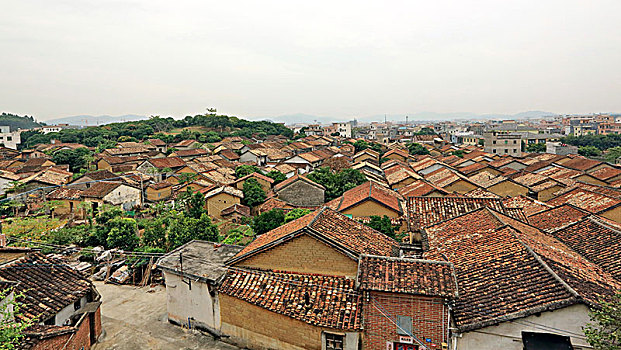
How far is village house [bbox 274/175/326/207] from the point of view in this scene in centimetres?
3550

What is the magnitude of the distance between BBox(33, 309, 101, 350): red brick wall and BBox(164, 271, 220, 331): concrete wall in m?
2.38

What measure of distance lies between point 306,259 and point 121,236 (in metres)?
14.4

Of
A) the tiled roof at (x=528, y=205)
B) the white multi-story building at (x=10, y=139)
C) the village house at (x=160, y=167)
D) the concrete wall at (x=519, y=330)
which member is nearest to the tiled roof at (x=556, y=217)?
the tiled roof at (x=528, y=205)

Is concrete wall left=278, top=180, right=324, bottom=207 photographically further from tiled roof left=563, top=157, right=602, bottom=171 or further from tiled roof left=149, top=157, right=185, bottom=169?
tiled roof left=563, top=157, right=602, bottom=171

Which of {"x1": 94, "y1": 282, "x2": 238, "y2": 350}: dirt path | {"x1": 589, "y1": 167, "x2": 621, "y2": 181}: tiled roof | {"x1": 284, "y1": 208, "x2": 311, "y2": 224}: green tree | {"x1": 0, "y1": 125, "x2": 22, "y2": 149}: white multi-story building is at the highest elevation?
{"x1": 0, "y1": 125, "x2": 22, "y2": 149}: white multi-story building

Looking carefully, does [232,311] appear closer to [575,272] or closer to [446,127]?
[575,272]

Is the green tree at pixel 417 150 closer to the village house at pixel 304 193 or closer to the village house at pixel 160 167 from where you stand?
the village house at pixel 304 193

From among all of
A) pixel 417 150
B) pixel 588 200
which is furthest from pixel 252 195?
pixel 417 150

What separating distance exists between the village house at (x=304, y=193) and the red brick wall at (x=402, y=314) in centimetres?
2571

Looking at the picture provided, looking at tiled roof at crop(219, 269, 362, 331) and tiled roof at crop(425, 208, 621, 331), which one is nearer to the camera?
tiled roof at crop(425, 208, 621, 331)

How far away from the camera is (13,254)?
42.0 feet

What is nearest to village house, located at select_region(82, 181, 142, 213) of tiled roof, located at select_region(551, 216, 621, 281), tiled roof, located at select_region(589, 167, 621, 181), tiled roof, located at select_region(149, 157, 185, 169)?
tiled roof, located at select_region(149, 157, 185, 169)

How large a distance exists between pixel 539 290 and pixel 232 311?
28.6 feet

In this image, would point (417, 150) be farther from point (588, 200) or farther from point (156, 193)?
point (156, 193)
